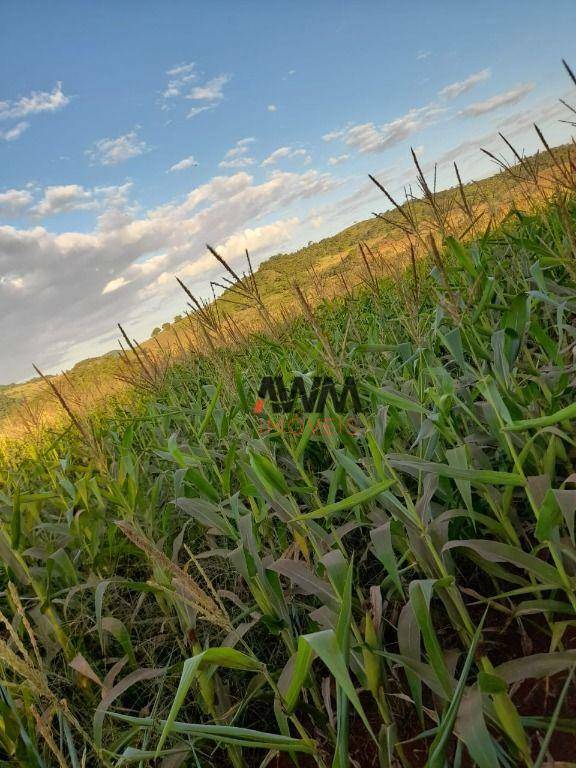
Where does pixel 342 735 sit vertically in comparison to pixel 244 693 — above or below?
above

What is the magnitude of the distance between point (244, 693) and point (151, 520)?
705 millimetres

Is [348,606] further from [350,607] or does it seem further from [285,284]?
[285,284]

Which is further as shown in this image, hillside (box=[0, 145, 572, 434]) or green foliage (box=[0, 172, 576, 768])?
hillside (box=[0, 145, 572, 434])

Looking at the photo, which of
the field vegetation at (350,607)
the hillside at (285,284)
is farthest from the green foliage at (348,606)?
the hillside at (285,284)

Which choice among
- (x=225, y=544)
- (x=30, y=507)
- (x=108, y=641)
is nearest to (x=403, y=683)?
(x=225, y=544)

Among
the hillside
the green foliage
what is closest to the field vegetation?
the green foliage

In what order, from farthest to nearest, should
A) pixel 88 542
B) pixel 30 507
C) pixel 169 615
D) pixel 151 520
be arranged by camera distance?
pixel 30 507 → pixel 88 542 → pixel 151 520 → pixel 169 615

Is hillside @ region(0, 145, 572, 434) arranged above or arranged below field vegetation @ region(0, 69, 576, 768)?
above

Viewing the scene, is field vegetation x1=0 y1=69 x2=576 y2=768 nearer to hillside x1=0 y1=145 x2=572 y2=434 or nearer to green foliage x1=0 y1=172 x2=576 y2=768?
green foliage x1=0 y1=172 x2=576 y2=768

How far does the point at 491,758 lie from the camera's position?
62 cm

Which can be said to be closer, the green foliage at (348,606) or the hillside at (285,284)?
the green foliage at (348,606)

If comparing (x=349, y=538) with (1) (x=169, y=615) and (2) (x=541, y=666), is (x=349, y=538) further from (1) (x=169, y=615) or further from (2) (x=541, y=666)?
(2) (x=541, y=666)

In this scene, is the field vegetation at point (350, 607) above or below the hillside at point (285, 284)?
below

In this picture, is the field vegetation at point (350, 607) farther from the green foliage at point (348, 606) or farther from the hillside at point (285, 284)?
the hillside at point (285, 284)
